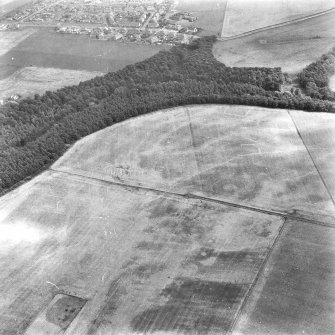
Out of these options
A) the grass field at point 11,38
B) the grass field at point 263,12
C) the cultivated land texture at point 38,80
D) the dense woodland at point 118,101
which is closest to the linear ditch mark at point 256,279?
the dense woodland at point 118,101

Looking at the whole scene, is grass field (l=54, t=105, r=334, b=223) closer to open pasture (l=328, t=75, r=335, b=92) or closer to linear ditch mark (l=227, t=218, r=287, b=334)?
linear ditch mark (l=227, t=218, r=287, b=334)

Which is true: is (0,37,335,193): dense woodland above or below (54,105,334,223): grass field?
above

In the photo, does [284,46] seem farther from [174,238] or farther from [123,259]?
[123,259]

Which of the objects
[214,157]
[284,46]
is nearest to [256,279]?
[214,157]

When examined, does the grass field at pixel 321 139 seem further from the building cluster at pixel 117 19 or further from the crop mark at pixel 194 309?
the building cluster at pixel 117 19

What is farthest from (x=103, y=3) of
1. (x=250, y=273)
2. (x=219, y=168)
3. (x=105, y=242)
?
(x=250, y=273)

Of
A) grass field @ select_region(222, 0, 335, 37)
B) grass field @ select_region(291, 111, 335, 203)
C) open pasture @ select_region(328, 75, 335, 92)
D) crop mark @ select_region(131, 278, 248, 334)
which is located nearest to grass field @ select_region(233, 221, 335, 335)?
crop mark @ select_region(131, 278, 248, 334)
